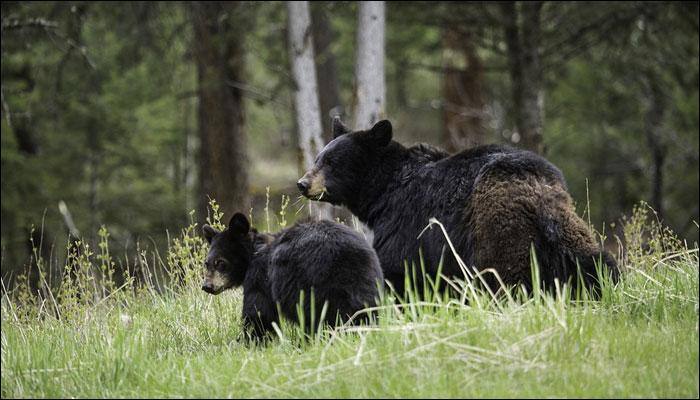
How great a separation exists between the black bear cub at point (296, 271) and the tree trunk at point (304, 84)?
5.07 meters

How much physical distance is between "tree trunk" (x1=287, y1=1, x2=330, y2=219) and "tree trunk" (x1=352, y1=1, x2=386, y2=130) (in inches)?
27.8

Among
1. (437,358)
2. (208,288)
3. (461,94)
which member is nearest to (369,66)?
(208,288)

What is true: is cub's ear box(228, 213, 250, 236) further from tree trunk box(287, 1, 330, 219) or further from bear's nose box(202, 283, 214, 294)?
tree trunk box(287, 1, 330, 219)

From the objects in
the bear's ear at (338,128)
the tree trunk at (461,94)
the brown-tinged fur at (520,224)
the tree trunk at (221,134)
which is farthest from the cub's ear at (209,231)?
the tree trunk at (461,94)

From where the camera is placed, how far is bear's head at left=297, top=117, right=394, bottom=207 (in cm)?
724

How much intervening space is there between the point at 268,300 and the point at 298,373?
4.98ft

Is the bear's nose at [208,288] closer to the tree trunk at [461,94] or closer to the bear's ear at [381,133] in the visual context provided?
the bear's ear at [381,133]

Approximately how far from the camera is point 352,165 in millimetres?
7293

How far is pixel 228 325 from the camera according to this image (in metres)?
6.71

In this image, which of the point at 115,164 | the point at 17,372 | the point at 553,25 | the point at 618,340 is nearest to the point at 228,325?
the point at 17,372

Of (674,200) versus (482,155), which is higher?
(482,155)

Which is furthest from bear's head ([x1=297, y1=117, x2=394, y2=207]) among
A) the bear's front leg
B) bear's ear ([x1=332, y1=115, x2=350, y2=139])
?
the bear's front leg

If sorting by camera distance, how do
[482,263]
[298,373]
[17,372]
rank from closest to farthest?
[298,373] < [17,372] < [482,263]

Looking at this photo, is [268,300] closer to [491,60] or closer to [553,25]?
[553,25]
